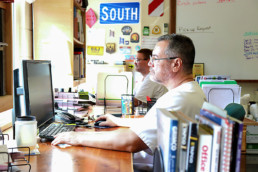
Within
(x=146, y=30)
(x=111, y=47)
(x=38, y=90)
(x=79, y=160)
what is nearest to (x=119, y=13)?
(x=111, y=47)

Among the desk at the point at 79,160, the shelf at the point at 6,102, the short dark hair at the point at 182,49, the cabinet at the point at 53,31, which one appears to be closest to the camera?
the shelf at the point at 6,102

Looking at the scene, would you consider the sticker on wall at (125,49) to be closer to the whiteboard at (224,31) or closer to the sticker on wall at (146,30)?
the sticker on wall at (146,30)

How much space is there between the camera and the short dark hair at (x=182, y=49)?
5.86 ft

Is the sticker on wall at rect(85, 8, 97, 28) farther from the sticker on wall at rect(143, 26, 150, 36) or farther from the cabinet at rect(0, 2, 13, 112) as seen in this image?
the cabinet at rect(0, 2, 13, 112)

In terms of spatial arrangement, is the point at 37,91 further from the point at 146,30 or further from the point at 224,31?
the point at 224,31

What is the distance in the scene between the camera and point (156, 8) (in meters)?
3.88

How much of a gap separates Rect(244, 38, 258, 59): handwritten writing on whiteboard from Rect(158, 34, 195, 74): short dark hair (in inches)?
91.9

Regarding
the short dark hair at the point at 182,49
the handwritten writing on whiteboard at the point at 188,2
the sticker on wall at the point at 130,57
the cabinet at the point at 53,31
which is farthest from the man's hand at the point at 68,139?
the sticker on wall at the point at 130,57

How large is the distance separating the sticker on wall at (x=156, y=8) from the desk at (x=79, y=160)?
9.22 feet

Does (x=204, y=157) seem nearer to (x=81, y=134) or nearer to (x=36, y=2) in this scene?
(x=81, y=134)

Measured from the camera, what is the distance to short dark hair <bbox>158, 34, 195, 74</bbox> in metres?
1.78

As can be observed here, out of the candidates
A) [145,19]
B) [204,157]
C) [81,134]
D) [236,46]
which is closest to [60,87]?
[81,134]

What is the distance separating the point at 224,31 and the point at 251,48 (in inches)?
16.0

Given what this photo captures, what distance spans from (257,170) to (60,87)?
6.40 ft
